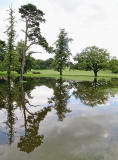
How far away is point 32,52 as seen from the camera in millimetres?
30281

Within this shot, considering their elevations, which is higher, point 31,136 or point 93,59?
point 93,59

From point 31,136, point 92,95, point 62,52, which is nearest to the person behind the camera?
point 31,136

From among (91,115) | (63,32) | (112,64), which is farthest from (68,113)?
(112,64)

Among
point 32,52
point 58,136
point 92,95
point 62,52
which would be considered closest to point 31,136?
point 58,136

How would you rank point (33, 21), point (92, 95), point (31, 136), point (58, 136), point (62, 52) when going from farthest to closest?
point (62, 52)
point (33, 21)
point (92, 95)
point (58, 136)
point (31, 136)

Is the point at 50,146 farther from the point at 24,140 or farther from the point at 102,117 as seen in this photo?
the point at 102,117

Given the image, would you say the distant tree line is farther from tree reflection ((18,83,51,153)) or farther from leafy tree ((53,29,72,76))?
tree reflection ((18,83,51,153))

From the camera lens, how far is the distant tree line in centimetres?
2942

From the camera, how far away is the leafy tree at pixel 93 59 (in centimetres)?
5375

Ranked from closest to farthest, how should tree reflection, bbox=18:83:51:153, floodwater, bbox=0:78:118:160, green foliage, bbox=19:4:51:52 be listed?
floodwater, bbox=0:78:118:160
tree reflection, bbox=18:83:51:153
green foliage, bbox=19:4:51:52

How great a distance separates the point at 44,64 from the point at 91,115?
124 metres

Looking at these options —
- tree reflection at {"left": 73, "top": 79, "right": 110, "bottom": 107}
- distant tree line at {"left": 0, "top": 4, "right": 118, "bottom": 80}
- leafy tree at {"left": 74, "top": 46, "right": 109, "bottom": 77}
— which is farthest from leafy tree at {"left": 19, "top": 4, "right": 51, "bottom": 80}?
leafy tree at {"left": 74, "top": 46, "right": 109, "bottom": 77}

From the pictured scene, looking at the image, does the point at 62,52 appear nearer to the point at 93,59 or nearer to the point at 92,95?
the point at 93,59

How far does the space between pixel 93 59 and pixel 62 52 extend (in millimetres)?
11585
